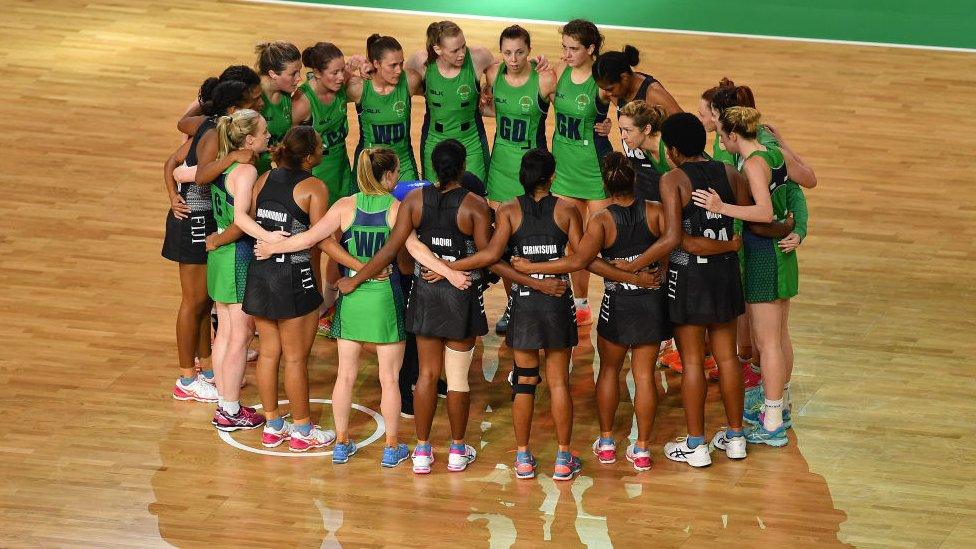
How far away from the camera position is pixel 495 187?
27.4ft

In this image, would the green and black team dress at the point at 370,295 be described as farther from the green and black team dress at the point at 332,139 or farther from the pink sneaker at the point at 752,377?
the pink sneaker at the point at 752,377

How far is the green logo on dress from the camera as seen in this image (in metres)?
8.09

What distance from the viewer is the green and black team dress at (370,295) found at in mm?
6516

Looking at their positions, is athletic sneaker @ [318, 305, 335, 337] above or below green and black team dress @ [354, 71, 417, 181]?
below

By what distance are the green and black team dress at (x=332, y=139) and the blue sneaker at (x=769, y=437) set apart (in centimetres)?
272

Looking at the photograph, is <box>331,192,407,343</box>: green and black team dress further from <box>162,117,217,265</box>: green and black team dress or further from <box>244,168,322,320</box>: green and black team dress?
<box>162,117,217,265</box>: green and black team dress

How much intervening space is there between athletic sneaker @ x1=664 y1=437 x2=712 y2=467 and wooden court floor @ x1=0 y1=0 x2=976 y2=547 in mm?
49

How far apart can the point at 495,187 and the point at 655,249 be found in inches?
82.6

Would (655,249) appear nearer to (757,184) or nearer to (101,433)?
(757,184)

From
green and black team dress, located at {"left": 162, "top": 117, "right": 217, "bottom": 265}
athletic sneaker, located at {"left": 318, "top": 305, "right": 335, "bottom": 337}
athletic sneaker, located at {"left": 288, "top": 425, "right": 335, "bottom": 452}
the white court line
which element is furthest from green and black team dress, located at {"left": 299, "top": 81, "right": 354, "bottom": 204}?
the white court line

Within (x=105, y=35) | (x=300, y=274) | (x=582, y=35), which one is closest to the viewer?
(x=300, y=274)

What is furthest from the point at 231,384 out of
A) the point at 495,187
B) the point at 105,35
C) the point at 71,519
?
the point at 105,35

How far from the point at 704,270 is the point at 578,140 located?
193 centimetres

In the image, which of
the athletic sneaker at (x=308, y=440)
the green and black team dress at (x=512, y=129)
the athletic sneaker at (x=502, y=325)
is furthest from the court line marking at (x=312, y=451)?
the green and black team dress at (x=512, y=129)
